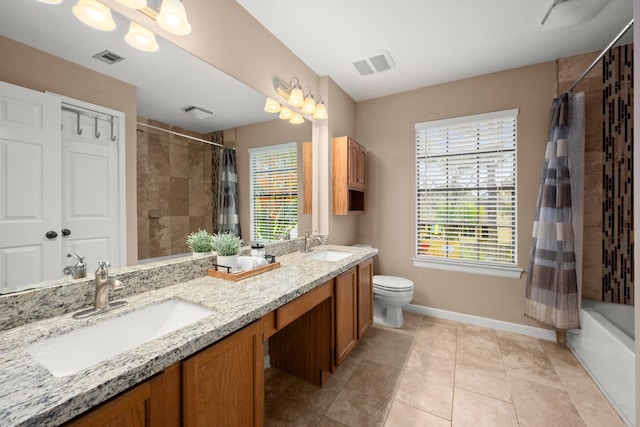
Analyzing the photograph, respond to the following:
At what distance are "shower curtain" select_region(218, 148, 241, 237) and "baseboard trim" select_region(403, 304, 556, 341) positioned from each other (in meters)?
2.26

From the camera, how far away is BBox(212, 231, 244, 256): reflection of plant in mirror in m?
1.52

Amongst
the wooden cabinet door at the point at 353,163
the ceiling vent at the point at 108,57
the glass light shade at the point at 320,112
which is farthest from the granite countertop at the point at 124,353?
the glass light shade at the point at 320,112

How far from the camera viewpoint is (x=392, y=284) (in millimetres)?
2596

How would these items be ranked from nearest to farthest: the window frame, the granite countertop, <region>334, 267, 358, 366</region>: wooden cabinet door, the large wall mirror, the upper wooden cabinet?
the granite countertop
the large wall mirror
<region>334, 267, 358, 366</region>: wooden cabinet door
the window frame
the upper wooden cabinet

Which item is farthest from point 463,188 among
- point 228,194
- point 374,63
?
point 228,194

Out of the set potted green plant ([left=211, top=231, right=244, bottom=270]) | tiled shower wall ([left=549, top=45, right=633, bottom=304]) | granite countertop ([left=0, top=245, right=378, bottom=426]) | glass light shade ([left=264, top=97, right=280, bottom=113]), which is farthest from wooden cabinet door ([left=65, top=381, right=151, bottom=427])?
tiled shower wall ([left=549, top=45, right=633, bottom=304])

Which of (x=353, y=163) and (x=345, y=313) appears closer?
(x=345, y=313)

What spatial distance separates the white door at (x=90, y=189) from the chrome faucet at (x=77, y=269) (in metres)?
0.02

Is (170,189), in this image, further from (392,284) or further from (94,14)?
(392,284)

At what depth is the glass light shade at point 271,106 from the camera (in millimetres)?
1996

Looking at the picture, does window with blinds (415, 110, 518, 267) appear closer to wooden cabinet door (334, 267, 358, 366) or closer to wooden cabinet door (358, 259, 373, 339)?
wooden cabinet door (358, 259, 373, 339)

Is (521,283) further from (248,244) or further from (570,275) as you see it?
(248,244)

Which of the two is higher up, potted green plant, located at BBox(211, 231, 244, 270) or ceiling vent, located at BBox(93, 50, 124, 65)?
ceiling vent, located at BBox(93, 50, 124, 65)

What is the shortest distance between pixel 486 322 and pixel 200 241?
277cm
